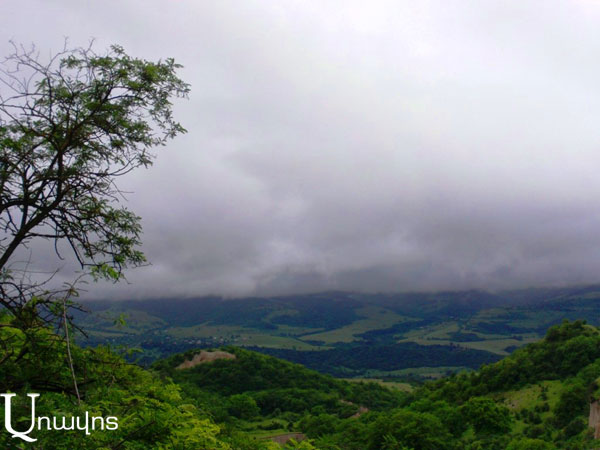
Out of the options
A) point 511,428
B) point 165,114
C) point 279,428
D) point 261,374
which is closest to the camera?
point 165,114

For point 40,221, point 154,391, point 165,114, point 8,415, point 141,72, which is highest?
point 141,72

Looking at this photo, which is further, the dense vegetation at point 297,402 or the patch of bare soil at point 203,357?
the patch of bare soil at point 203,357

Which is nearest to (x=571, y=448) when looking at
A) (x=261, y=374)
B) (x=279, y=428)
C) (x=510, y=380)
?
(x=510, y=380)

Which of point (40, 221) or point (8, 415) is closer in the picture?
point (8, 415)

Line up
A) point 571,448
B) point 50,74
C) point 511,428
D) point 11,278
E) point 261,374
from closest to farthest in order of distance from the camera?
point 11,278
point 50,74
point 571,448
point 511,428
point 261,374

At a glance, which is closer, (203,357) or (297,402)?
(297,402)

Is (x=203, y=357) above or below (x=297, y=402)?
above

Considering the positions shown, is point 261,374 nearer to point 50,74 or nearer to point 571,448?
point 571,448

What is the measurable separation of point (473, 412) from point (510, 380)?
24.3m

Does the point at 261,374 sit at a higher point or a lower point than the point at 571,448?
lower

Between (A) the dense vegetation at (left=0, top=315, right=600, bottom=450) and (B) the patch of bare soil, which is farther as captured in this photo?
(B) the patch of bare soil

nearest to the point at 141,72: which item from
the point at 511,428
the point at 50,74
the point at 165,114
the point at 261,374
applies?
the point at 165,114

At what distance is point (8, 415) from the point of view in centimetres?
551

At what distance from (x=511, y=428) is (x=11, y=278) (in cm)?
5089
